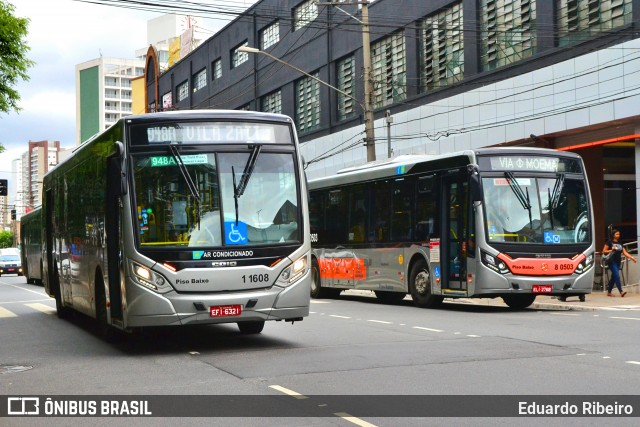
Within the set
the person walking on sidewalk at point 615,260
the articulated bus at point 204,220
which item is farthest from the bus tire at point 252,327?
the person walking on sidewalk at point 615,260

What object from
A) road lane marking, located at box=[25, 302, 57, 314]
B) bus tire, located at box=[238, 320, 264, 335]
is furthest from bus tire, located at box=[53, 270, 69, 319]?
bus tire, located at box=[238, 320, 264, 335]

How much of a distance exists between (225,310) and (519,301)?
400 inches

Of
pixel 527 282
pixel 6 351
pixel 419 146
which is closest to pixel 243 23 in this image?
pixel 419 146

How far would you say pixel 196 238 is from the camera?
12.3 metres

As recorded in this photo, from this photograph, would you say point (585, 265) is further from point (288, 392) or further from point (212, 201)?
point (288, 392)

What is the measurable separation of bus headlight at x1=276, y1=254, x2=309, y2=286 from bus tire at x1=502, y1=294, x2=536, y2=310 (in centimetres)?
875

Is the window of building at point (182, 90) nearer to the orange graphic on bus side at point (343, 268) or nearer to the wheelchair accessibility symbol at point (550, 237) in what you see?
the orange graphic on bus side at point (343, 268)

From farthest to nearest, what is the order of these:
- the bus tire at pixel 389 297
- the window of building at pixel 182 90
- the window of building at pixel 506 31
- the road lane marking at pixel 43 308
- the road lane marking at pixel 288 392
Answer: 1. the window of building at pixel 182 90
2. the window of building at pixel 506 31
3. the bus tire at pixel 389 297
4. the road lane marking at pixel 43 308
5. the road lane marking at pixel 288 392

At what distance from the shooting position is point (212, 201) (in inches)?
487

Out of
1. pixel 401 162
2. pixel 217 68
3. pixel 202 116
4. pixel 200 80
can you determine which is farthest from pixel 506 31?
pixel 200 80

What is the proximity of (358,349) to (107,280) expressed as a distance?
365 centimetres

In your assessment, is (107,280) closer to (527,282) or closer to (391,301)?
(527,282)

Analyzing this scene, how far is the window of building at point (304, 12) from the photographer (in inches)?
1721

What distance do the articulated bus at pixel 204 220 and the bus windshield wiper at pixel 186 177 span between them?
1 cm
